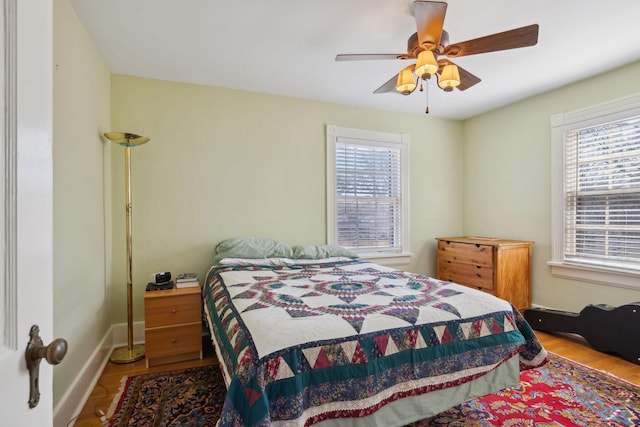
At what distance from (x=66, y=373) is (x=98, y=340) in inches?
26.9

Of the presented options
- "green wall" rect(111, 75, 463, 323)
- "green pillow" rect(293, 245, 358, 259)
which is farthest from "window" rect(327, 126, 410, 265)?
"green pillow" rect(293, 245, 358, 259)

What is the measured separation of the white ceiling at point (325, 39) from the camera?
203cm

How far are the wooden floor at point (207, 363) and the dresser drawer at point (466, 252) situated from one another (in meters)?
0.86

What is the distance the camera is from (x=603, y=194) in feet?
9.78

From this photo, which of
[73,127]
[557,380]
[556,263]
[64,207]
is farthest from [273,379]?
[556,263]

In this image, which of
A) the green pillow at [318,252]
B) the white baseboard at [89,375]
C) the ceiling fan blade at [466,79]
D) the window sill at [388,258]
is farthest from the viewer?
the window sill at [388,258]

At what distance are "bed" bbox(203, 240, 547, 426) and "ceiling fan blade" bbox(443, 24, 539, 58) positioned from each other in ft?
4.76

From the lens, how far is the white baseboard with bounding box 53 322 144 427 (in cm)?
175

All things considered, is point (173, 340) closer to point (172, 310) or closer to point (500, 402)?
point (172, 310)

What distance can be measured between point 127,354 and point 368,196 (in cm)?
287

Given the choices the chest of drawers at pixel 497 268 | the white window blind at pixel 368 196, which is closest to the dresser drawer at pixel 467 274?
the chest of drawers at pixel 497 268

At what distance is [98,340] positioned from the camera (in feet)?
8.07

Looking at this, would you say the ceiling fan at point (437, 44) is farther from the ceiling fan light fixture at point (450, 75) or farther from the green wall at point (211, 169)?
the green wall at point (211, 169)

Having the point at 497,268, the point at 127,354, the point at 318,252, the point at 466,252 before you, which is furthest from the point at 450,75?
the point at 127,354
